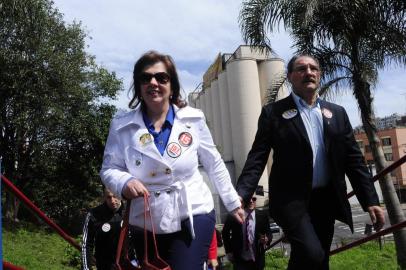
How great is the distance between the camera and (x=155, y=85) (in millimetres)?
2619

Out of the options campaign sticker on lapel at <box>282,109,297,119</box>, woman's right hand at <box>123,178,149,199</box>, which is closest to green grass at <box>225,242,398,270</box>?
campaign sticker on lapel at <box>282,109,297,119</box>

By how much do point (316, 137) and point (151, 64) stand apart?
119cm

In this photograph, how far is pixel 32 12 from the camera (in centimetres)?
1409

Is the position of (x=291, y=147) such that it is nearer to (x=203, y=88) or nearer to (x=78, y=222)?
(x=78, y=222)

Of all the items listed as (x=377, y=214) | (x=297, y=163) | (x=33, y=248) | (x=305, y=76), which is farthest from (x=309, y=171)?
(x=33, y=248)

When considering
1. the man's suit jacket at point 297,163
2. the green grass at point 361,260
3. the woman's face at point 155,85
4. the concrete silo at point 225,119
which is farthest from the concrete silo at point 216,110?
the woman's face at point 155,85

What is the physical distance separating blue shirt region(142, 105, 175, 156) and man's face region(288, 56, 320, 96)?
1.06 m

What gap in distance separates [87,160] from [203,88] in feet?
117

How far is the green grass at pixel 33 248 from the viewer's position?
1191cm

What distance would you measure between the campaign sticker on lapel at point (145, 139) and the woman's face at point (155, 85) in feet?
0.69

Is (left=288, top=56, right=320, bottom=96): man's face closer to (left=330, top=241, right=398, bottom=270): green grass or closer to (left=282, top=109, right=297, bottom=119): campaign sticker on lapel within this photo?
(left=282, top=109, right=297, bottom=119): campaign sticker on lapel

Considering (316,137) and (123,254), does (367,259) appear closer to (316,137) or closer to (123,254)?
(316,137)

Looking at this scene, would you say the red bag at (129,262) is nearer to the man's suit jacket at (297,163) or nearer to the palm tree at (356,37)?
the man's suit jacket at (297,163)

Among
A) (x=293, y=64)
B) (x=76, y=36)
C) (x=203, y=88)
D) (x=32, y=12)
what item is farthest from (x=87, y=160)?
(x=203, y=88)
